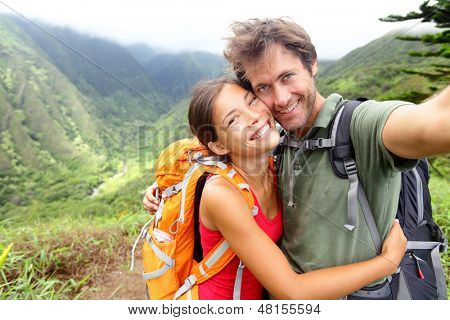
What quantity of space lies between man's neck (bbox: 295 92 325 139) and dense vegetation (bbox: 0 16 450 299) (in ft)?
1.56

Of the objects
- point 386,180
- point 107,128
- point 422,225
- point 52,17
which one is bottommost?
point 107,128

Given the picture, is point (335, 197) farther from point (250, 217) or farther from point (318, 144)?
point (250, 217)

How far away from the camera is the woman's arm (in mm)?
1205

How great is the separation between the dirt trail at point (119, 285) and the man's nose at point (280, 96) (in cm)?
254

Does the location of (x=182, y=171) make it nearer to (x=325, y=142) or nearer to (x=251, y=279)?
(x=251, y=279)

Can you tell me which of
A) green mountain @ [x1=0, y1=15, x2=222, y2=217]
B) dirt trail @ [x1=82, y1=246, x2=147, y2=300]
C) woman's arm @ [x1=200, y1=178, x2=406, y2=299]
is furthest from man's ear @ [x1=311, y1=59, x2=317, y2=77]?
dirt trail @ [x1=82, y1=246, x2=147, y2=300]

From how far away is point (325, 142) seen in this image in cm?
121

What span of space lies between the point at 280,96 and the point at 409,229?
2.53 ft

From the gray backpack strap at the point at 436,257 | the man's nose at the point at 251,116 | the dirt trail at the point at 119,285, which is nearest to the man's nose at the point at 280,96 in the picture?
the man's nose at the point at 251,116

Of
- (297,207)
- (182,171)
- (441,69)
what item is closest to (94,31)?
(182,171)

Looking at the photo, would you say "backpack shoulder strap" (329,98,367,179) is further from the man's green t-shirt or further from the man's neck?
the man's neck

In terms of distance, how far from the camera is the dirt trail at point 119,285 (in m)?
3.12

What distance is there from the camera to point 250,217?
1.23m

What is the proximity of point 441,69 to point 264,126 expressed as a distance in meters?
5.87
